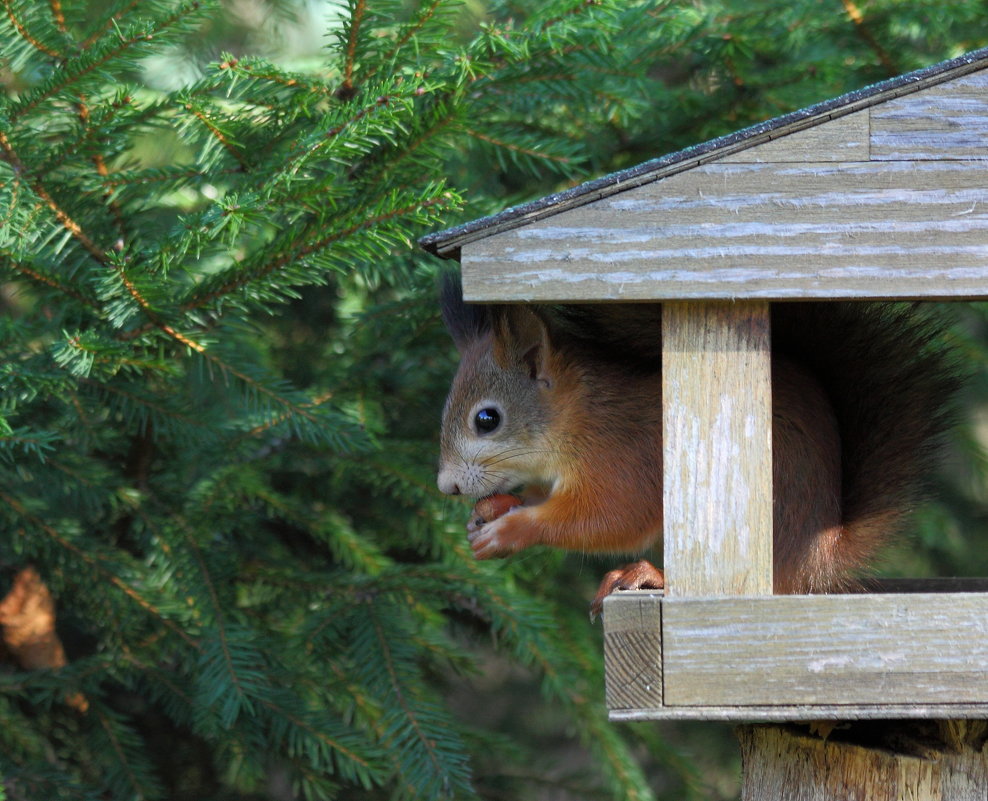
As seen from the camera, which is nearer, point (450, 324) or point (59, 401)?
point (450, 324)

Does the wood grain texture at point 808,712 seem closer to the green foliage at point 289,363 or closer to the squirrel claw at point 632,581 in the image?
the squirrel claw at point 632,581

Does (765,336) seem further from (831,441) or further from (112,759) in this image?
(112,759)

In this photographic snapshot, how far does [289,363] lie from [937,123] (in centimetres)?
170

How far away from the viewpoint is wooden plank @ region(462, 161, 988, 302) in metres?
1.37

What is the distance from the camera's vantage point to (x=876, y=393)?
1760mm

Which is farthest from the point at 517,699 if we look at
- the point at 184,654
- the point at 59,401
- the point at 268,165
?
the point at 268,165

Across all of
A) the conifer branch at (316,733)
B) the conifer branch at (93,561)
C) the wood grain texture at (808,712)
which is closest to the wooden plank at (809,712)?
the wood grain texture at (808,712)

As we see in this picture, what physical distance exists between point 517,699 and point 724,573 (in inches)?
99.5

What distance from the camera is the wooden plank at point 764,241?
137 cm

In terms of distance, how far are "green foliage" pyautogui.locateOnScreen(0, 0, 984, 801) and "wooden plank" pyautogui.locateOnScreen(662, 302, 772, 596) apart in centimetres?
41

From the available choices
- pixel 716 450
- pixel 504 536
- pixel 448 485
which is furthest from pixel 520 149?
pixel 716 450

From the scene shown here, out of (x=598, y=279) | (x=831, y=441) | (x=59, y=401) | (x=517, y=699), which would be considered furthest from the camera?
(x=517, y=699)

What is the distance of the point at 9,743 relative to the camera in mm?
2213

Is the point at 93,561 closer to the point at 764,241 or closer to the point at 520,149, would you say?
the point at 520,149
